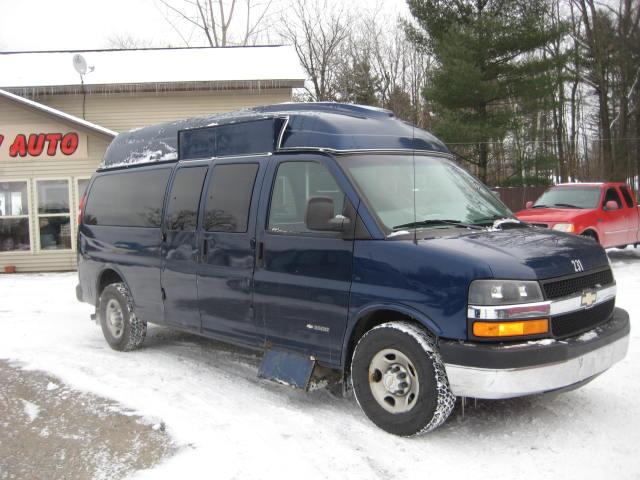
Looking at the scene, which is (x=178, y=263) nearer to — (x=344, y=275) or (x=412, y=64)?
(x=344, y=275)

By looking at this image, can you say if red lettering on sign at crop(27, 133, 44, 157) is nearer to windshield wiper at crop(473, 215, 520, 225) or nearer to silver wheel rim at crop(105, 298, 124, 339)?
silver wheel rim at crop(105, 298, 124, 339)

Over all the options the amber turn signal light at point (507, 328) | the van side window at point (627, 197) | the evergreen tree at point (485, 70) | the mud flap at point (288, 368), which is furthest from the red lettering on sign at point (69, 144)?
the amber turn signal light at point (507, 328)

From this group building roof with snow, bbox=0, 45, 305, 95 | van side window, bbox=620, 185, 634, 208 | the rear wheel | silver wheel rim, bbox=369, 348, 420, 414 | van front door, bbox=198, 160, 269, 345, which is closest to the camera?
silver wheel rim, bbox=369, 348, 420, 414

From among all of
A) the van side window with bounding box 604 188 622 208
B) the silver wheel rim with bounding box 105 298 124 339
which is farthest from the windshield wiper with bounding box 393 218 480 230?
the van side window with bounding box 604 188 622 208

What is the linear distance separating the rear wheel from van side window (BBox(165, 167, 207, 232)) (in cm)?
133

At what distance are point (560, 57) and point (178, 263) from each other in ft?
71.7

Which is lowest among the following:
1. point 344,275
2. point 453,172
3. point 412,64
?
point 344,275

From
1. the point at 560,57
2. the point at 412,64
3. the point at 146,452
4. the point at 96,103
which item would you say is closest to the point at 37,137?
the point at 96,103

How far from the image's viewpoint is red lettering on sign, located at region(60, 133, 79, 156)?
15.4 m

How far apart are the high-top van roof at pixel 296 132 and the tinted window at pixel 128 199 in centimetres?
37

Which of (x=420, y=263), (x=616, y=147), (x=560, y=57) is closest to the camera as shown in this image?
(x=420, y=263)

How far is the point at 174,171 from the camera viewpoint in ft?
20.8

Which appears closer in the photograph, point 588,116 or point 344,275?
point 344,275

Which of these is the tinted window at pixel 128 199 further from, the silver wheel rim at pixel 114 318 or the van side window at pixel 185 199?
the silver wheel rim at pixel 114 318
